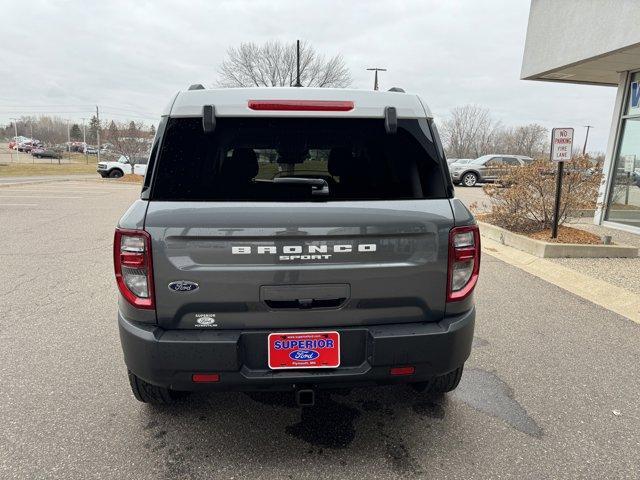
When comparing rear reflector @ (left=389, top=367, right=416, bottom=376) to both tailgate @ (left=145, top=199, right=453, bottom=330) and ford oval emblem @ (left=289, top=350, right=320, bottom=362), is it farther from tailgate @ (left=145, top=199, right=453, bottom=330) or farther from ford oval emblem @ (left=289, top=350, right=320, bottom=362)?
ford oval emblem @ (left=289, top=350, right=320, bottom=362)

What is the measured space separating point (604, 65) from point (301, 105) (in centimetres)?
990

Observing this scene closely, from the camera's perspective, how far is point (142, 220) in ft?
6.57

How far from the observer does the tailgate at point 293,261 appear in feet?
6.55

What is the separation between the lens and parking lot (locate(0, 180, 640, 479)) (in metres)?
2.27

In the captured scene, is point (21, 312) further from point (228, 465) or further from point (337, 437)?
point (337, 437)

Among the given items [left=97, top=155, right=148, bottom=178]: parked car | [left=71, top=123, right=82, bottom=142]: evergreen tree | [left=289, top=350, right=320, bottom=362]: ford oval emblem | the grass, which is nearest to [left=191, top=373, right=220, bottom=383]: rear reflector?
[left=289, top=350, right=320, bottom=362]: ford oval emblem

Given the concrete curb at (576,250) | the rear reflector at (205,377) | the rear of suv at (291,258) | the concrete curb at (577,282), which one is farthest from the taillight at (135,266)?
the concrete curb at (576,250)

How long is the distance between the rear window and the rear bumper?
0.65 metres

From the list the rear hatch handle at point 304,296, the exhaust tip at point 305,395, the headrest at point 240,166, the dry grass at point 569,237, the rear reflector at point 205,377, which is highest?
the headrest at point 240,166

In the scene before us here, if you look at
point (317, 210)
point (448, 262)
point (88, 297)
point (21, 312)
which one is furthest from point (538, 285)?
point (21, 312)

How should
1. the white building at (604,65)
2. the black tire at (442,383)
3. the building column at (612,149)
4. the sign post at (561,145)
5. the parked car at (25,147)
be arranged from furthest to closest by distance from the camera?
the parked car at (25,147), the building column at (612,149), the white building at (604,65), the sign post at (561,145), the black tire at (442,383)

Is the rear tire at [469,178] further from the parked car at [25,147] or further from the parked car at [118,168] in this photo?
the parked car at [25,147]

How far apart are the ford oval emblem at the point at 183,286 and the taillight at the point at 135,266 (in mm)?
106

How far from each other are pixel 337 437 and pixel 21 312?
364 centimetres
